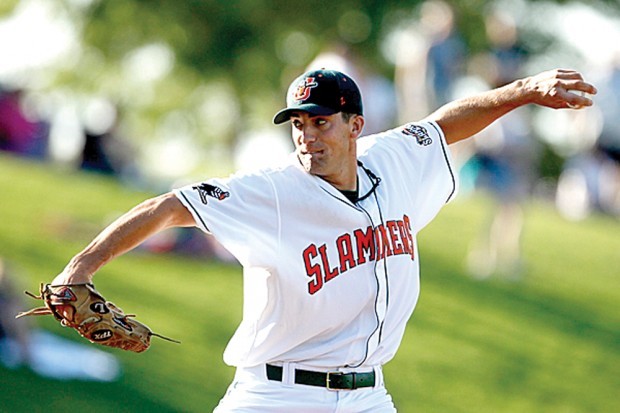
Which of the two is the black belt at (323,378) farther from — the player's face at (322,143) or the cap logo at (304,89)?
the cap logo at (304,89)

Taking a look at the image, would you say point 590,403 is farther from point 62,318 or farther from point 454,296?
point 62,318

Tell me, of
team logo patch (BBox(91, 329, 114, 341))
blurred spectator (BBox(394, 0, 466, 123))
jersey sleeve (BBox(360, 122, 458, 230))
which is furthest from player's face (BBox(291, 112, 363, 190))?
blurred spectator (BBox(394, 0, 466, 123))

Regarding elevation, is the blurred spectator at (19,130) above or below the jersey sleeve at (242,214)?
above

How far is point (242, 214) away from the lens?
16.7 ft

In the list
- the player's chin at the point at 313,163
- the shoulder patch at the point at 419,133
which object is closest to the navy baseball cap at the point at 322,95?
the player's chin at the point at 313,163

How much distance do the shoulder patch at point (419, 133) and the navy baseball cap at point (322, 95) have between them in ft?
1.88

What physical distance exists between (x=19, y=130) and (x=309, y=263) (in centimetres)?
1442

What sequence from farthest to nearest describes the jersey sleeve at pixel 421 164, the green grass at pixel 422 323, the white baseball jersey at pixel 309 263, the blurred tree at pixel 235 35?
the blurred tree at pixel 235 35 < the green grass at pixel 422 323 < the jersey sleeve at pixel 421 164 < the white baseball jersey at pixel 309 263

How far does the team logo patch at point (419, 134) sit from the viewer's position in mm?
6009

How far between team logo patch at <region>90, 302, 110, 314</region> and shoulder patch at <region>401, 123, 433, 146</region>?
76.1 inches

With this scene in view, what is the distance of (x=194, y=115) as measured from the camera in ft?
120

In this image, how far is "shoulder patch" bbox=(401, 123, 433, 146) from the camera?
6.01 m

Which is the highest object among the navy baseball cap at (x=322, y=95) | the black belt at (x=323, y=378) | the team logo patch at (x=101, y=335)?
the navy baseball cap at (x=322, y=95)

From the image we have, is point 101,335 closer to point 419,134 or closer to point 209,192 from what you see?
point 209,192
